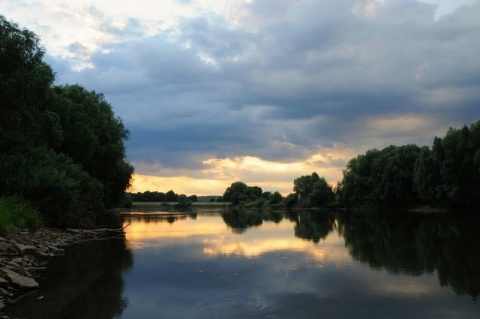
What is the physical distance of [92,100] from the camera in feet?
190

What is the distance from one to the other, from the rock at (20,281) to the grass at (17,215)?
8.32 m

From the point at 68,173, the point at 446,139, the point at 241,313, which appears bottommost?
the point at 241,313

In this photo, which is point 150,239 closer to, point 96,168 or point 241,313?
point 241,313

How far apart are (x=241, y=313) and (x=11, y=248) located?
12.3m

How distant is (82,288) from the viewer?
15773 mm

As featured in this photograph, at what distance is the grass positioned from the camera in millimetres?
24031

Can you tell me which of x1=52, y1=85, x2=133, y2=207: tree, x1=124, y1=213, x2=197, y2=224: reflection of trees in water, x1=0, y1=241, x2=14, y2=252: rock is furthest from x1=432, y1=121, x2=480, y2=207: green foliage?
x1=0, y1=241, x2=14, y2=252: rock

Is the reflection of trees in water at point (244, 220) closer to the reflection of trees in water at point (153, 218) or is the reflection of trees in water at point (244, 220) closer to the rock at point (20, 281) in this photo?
the reflection of trees in water at point (153, 218)

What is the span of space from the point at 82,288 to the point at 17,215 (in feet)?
44.0

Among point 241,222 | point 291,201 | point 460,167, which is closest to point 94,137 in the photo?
point 241,222

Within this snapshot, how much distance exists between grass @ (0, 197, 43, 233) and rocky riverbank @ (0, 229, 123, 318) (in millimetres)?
498

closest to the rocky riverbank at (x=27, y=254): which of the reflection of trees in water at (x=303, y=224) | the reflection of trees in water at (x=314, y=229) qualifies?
the reflection of trees in water at (x=303, y=224)

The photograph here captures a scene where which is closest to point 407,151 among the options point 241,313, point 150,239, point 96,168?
point 96,168

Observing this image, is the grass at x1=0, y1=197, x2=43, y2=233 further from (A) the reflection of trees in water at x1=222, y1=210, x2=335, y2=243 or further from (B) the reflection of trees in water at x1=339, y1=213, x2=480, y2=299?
(B) the reflection of trees in water at x1=339, y1=213, x2=480, y2=299
